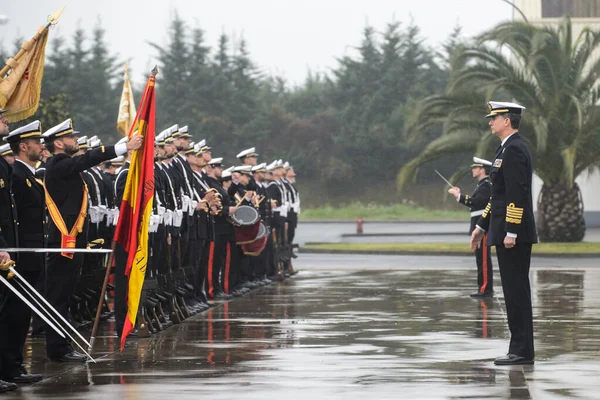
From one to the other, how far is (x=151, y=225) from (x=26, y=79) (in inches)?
126

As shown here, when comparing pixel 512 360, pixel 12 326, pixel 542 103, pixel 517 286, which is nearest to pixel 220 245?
pixel 517 286

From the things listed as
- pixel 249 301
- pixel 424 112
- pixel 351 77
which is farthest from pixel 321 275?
pixel 351 77

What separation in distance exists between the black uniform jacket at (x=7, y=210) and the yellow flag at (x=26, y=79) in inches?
223

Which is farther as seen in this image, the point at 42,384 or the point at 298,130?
the point at 298,130

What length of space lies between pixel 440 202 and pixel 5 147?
68.3m

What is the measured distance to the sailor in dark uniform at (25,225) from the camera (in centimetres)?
988

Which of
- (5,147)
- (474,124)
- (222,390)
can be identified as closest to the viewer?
(222,390)

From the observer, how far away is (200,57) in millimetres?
82312

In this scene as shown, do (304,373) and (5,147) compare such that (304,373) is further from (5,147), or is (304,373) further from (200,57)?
(200,57)

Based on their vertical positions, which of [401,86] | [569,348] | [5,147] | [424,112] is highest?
[401,86]

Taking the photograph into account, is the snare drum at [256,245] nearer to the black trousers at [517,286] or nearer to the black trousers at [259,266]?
the black trousers at [259,266]

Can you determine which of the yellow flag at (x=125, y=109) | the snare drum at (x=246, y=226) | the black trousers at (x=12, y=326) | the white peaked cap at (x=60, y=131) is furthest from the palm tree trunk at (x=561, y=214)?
the black trousers at (x=12, y=326)

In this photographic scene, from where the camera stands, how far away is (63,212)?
11742 millimetres

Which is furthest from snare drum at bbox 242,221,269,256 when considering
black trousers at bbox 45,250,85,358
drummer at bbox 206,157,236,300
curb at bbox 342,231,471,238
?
curb at bbox 342,231,471,238
